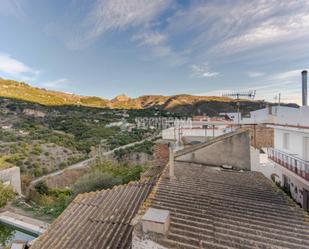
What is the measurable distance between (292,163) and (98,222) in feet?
29.6

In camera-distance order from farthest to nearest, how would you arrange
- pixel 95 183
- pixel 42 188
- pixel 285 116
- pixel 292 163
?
pixel 42 188 → pixel 95 183 → pixel 285 116 → pixel 292 163

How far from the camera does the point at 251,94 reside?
17922mm

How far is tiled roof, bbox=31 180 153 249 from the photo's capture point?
15.9ft

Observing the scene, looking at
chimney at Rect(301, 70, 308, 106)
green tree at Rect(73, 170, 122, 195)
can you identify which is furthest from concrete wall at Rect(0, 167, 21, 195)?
chimney at Rect(301, 70, 308, 106)

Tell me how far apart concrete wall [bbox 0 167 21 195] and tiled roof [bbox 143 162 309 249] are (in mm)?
20724

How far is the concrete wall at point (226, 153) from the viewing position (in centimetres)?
860

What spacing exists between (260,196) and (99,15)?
1677 cm

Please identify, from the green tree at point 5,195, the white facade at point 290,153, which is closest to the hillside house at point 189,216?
the white facade at point 290,153

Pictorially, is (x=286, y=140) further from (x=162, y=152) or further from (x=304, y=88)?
(x=162, y=152)

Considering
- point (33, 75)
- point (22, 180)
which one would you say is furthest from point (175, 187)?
point (33, 75)

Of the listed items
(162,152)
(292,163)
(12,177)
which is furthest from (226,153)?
(12,177)

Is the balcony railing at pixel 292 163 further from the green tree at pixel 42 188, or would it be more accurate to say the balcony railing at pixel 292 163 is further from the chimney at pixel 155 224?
the green tree at pixel 42 188

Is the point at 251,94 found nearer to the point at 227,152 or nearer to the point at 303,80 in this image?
the point at 303,80

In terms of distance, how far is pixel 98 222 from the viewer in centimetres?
558
